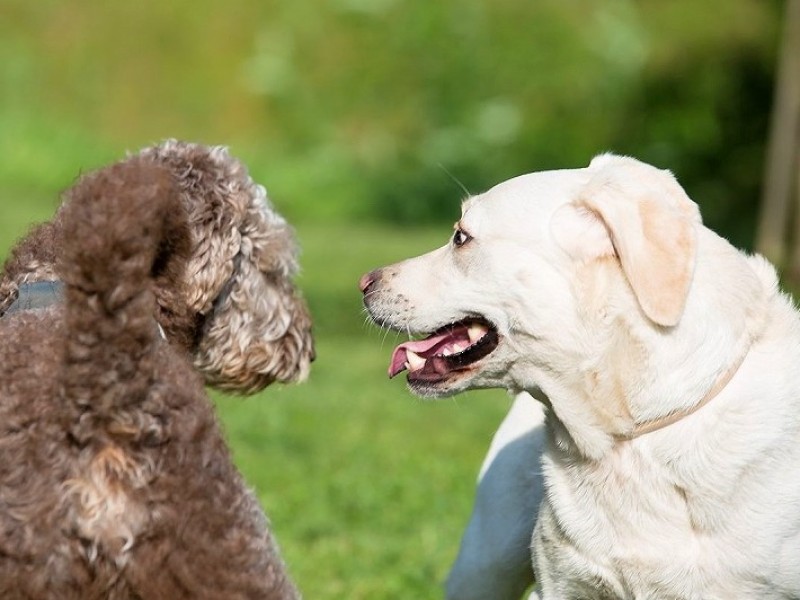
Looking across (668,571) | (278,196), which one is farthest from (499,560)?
(278,196)

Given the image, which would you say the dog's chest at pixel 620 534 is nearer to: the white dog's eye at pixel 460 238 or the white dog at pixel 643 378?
the white dog at pixel 643 378

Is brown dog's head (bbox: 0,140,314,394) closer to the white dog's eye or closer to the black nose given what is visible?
the black nose

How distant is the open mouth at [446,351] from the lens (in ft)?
15.9

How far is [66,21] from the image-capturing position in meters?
→ 23.2

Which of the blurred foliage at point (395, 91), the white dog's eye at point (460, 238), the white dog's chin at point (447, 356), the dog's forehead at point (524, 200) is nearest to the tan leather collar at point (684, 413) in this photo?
the white dog's chin at point (447, 356)

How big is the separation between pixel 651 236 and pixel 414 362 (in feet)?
3.21

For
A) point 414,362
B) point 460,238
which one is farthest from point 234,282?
point 460,238

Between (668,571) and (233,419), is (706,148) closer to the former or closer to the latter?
(233,419)

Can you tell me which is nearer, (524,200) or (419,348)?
(524,200)

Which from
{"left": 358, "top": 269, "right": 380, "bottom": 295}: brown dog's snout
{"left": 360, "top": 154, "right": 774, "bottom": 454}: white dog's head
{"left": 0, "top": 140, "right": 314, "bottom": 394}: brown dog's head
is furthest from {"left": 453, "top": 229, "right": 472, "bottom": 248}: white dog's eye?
{"left": 0, "top": 140, "right": 314, "bottom": 394}: brown dog's head

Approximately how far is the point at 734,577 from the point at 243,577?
5.31 feet

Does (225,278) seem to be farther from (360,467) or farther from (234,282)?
(360,467)

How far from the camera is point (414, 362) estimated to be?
4.98 metres

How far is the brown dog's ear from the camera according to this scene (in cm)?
444
